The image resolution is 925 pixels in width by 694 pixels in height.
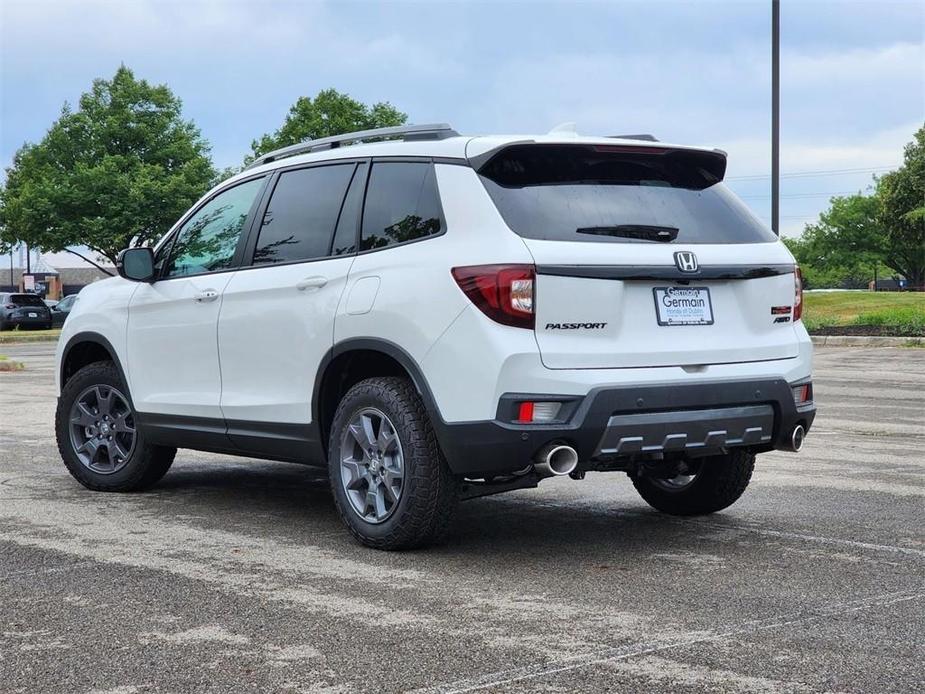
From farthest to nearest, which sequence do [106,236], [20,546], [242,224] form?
[106,236] → [242,224] → [20,546]

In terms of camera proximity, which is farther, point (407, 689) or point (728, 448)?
point (728, 448)

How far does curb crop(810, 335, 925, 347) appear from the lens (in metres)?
23.4

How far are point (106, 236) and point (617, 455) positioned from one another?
54.0 meters

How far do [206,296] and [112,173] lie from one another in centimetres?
5159

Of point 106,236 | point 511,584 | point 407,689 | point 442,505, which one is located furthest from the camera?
point 106,236

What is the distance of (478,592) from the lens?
5223 mm

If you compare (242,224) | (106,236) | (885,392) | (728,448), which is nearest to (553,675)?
(728,448)

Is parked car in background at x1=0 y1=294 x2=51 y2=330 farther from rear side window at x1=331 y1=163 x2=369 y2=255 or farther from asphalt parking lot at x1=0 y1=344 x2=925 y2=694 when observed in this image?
rear side window at x1=331 y1=163 x2=369 y2=255

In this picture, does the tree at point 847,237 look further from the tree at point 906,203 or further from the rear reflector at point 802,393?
the rear reflector at point 802,393

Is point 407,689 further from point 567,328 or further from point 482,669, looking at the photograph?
point 567,328

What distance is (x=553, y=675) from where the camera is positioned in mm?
4039

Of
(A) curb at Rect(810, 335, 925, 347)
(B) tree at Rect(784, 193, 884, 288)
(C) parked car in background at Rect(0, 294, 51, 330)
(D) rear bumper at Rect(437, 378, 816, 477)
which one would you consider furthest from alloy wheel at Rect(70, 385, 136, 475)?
(B) tree at Rect(784, 193, 884, 288)

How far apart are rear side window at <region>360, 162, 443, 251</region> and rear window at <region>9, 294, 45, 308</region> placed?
4631 centimetres

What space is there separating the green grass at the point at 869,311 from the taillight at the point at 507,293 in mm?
20266
